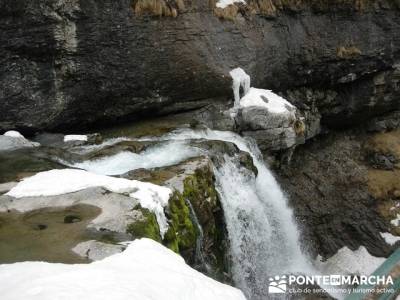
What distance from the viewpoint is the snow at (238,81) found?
1682cm

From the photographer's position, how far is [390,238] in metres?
18.3

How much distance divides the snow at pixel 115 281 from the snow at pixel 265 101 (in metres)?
10.8

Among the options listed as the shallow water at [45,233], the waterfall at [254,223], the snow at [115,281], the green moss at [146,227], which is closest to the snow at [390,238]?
the waterfall at [254,223]

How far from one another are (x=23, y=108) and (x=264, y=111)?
322 inches

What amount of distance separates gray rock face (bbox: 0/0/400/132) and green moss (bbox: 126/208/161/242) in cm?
791

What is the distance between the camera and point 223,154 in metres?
12.9

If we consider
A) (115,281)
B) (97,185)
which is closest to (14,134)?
(97,185)

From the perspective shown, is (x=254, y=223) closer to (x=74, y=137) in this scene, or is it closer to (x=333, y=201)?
(x=74, y=137)

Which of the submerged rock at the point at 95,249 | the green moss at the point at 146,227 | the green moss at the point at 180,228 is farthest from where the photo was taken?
the green moss at the point at 180,228

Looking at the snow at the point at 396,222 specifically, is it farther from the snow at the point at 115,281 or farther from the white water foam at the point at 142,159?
the snow at the point at 115,281

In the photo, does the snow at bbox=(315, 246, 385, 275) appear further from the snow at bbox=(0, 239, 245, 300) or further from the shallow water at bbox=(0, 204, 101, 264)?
the snow at bbox=(0, 239, 245, 300)

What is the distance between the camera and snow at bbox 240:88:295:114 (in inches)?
627
